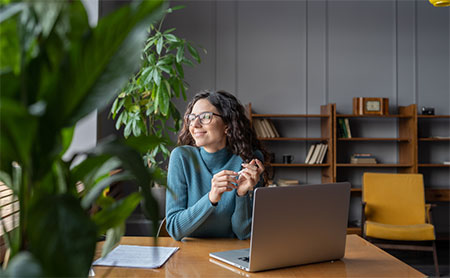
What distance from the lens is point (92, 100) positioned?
19.2 inches

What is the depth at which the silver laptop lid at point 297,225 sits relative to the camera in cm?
131

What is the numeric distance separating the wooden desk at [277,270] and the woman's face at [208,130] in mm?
603

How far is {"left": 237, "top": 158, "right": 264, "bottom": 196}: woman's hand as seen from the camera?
71.6 inches

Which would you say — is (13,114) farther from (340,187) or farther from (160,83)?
(160,83)

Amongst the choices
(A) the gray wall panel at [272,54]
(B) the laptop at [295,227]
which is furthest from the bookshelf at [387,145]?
(B) the laptop at [295,227]

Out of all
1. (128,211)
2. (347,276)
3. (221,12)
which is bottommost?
(347,276)

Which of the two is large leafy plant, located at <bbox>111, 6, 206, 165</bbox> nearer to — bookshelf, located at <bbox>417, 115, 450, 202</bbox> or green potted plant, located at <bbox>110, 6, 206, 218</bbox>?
green potted plant, located at <bbox>110, 6, 206, 218</bbox>

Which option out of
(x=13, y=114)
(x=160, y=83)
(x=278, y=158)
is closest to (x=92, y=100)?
(x=13, y=114)

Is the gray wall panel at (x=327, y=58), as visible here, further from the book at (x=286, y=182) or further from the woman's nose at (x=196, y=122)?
the woman's nose at (x=196, y=122)

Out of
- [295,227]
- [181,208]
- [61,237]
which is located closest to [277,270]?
[295,227]

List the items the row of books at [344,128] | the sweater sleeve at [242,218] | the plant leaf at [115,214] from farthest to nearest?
the row of books at [344,128] < the sweater sleeve at [242,218] < the plant leaf at [115,214]

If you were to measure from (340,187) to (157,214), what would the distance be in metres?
1.05

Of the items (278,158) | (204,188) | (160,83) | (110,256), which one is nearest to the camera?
(110,256)

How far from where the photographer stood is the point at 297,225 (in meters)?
1.37
